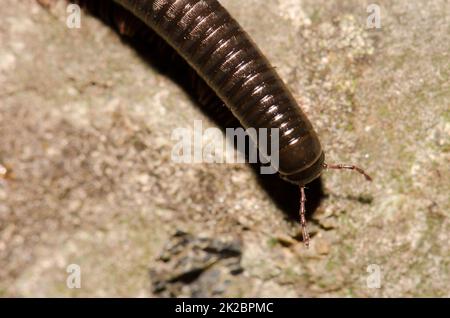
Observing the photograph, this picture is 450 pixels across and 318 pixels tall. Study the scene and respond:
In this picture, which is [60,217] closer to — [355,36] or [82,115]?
[82,115]

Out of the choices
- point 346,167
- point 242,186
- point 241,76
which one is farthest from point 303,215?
point 241,76

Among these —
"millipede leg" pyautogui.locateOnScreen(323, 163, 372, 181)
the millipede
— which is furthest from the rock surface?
the millipede

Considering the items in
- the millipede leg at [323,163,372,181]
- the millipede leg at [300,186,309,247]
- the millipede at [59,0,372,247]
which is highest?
the millipede at [59,0,372,247]

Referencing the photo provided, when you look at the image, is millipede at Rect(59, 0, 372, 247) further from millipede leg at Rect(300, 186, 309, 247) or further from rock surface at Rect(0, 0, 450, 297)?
rock surface at Rect(0, 0, 450, 297)

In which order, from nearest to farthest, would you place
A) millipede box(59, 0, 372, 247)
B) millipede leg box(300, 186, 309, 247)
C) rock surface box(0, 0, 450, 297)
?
millipede box(59, 0, 372, 247)
millipede leg box(300, 186, 309, 247)
rock surface box(0, 0, 450, 297)

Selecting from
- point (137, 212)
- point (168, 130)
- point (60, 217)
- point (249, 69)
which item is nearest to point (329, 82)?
point (249, 69)

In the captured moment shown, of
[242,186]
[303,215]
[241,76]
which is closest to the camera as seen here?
[241,76]

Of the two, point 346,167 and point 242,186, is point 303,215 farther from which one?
point 242,186

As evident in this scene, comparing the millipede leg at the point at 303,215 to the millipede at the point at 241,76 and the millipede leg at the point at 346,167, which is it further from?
the millipede leg at the point at 346,167
